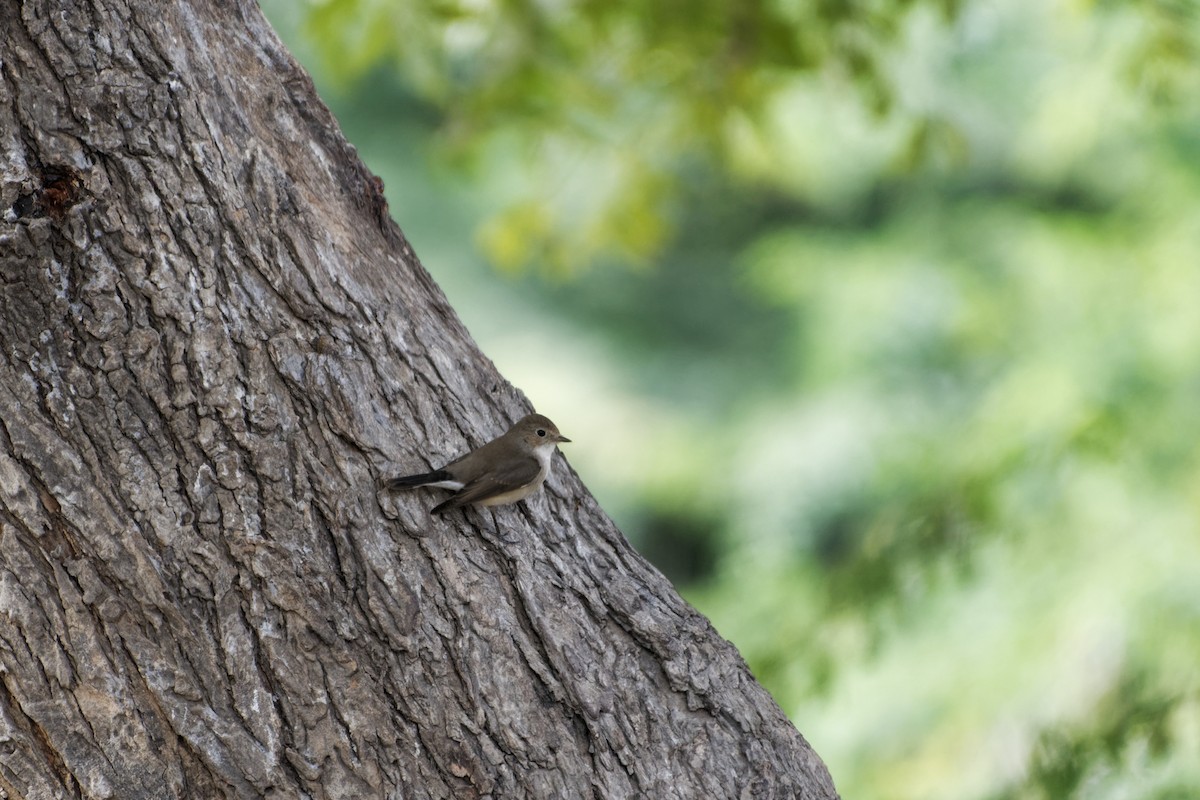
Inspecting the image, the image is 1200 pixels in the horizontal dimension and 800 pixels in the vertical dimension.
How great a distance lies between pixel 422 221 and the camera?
8797 millimetres

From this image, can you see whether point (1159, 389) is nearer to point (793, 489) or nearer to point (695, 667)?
point (793, 489)

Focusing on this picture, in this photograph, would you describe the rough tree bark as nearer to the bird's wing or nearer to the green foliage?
the bird's wing

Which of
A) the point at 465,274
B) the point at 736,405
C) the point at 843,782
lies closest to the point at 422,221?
the point at 465,274

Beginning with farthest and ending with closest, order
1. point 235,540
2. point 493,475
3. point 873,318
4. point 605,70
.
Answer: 1. point 873,318
2. point 605,70
3. point 493,475
4. point 235,540

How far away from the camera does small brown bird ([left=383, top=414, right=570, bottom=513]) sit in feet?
5.32

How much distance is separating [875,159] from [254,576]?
6.52 meters

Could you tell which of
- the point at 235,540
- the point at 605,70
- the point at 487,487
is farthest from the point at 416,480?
the point at 605,70

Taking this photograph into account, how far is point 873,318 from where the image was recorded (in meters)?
7.07

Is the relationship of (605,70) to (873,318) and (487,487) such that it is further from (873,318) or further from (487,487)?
(873,318)

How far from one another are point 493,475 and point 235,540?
1.13ft

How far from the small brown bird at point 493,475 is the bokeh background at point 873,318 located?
5.03 ft

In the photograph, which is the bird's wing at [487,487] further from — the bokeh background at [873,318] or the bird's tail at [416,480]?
the bokeh background at [873,318]

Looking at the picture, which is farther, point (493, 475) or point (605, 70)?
point (605, 70)

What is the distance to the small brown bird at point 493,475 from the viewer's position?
162 cm
